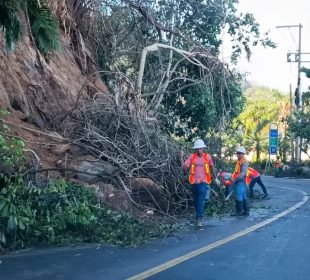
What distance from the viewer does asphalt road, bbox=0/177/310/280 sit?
7.17 metres

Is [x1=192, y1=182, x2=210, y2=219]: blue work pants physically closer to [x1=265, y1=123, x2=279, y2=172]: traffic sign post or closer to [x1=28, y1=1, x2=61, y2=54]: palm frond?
[x1=28, y1=1, x2=61, y2=54]: palm frond

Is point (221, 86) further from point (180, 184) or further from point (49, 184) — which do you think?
point (49, 184)

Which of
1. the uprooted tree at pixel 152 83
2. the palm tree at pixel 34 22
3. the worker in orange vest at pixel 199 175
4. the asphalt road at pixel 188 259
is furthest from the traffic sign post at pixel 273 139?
the palm tree at pixel 34 22

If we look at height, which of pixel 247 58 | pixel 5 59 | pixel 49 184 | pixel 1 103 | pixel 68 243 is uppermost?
pixel 247 58

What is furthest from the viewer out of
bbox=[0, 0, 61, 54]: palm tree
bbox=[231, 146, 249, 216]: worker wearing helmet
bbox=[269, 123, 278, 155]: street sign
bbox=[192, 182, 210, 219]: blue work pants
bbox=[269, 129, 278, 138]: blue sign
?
bbox=[269, 129, 278, 138]: blue sign

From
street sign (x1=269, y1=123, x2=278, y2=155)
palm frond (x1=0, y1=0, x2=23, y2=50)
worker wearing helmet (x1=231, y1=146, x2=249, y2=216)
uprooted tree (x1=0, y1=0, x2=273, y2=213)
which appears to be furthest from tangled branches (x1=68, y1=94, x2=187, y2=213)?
street sign (x1=269, y1=123, x2=278, y2=155)

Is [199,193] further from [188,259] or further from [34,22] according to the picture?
[34,22]

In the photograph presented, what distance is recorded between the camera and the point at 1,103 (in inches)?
479

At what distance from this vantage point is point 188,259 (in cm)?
812

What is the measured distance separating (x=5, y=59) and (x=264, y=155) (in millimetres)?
51481

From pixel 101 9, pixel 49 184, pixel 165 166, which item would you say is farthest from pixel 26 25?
pixel 101 9

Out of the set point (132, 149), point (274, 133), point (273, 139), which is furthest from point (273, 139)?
point (132, 149)

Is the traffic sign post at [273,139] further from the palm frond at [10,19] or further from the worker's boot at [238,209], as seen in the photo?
the palm frond at [10,19]

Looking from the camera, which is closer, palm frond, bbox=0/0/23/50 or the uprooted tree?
palm frond, bbox=0/0/23/50
